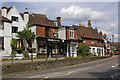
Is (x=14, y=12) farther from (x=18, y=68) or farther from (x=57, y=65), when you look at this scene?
(x=18, y=68)

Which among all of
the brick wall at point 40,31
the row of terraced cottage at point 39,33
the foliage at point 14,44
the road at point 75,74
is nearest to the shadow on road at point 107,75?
the road at point 75,74

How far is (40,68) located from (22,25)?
14811 millimetres

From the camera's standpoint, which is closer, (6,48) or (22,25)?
(6,48)

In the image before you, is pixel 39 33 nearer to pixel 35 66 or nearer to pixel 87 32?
pixel 35 66

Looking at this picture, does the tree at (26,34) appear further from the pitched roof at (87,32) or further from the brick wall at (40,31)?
the pitched roof at (87,32)

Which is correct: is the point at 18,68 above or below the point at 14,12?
below

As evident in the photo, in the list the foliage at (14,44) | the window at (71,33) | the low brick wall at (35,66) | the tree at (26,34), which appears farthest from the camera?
the window at (71,33)

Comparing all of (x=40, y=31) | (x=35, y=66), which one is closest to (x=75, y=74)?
(x=35, y=66)

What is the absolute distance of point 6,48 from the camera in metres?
28.6

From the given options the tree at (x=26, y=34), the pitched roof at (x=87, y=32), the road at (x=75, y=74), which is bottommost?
the road at (x=75, y=74)

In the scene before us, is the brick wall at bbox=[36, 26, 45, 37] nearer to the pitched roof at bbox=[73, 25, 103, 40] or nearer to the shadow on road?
the pitched roof at bbox=[73, 25, 103, 40]

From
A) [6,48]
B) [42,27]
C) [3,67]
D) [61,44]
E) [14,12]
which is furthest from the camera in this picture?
[61,44]

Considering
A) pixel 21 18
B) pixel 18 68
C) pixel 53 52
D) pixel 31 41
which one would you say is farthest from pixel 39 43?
pixel 18 68

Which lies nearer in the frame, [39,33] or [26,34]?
[26,34]
